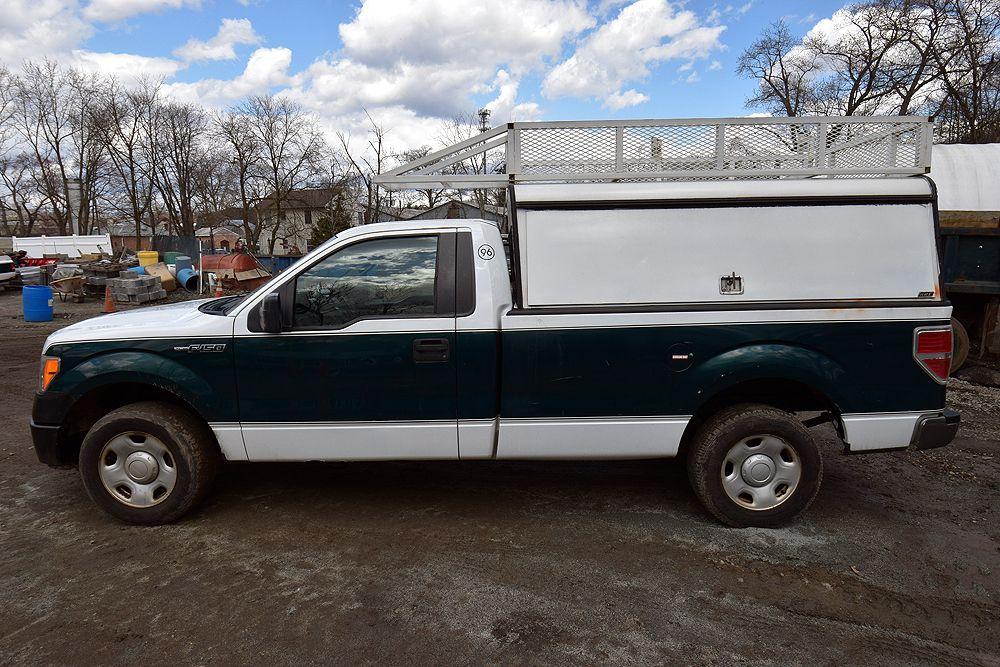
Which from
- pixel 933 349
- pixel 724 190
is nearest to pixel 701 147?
pixel 724 190

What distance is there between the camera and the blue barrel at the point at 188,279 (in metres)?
20.8

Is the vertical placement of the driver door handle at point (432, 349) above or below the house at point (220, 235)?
below

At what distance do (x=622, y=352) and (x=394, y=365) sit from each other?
1389mm

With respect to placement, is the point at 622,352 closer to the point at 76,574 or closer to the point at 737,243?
the point at 737,243

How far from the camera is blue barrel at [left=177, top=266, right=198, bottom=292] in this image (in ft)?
68.2

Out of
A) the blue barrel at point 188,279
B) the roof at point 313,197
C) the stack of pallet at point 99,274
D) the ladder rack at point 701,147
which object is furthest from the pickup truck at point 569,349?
the roof at point 313,197

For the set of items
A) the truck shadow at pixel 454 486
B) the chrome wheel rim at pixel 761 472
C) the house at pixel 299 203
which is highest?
the house at pixel 299 203

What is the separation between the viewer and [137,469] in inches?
156

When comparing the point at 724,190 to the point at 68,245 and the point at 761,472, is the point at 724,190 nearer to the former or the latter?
the point at 761,472

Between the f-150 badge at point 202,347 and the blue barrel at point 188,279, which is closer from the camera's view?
the f-150 badge at point 202,347

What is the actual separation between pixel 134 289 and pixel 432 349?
17072 mm

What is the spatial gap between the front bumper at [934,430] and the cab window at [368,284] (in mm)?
3085

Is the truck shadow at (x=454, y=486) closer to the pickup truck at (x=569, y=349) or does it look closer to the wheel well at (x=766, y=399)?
the pickup truck at (x=569, y=349)

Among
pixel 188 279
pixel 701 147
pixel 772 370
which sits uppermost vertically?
pixel 188 279
